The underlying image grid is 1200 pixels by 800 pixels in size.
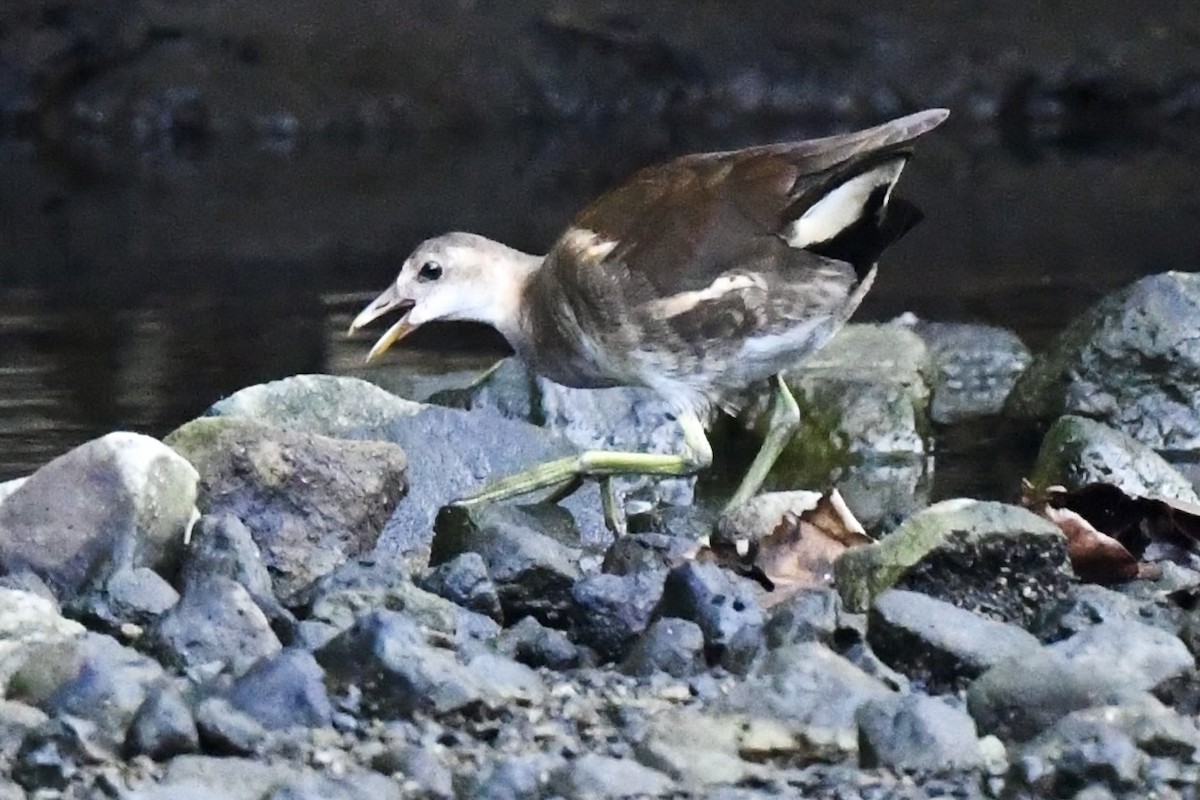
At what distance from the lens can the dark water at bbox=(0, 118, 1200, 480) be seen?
8.16 metres

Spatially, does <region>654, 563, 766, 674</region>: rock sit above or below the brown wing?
below

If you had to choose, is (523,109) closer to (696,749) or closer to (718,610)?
(718,610)

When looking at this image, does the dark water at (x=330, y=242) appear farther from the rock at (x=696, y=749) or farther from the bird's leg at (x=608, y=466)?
the rock at (x=696, y=749)

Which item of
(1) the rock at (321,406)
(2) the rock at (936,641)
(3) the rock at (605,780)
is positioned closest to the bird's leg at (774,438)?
(1) the rock at (321,406)

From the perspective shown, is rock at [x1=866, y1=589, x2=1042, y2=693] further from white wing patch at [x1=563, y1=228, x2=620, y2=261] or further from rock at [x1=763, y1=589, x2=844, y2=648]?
white wing patch at [x1=563, y1=228, x2=620, y2=261]

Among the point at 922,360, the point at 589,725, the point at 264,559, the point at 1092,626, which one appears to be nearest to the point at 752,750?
the point at 589,725

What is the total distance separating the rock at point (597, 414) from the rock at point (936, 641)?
2.42m

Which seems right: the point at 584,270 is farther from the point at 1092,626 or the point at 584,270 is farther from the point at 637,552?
the point at 1092,626

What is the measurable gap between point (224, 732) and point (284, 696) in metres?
0.18

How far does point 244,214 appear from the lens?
13484 mm

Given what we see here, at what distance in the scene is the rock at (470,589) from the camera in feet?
14.2

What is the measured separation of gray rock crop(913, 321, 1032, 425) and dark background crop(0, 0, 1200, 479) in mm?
3974

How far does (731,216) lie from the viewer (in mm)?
5379

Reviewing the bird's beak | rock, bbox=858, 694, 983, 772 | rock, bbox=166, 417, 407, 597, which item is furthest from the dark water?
rock, bbox=858, 694, 983, 772
